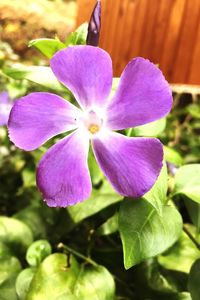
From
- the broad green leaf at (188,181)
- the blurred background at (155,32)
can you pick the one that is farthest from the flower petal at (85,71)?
the blurred background at (155,32)

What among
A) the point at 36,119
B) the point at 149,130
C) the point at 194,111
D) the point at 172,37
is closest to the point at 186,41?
the point at 172,37

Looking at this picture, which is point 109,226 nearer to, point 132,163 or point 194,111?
point 132,163

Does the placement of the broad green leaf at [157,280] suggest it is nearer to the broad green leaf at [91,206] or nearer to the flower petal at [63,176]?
the broad green leaf at [91,206]

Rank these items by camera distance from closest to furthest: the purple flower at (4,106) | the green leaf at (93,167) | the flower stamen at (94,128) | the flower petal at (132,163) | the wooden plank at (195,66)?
the flower petal at (132,163) < the flower stamen at (94,128) < the green leaf at (93,167) < the purple flower at (4,106) < the wooden plank at (195,66)

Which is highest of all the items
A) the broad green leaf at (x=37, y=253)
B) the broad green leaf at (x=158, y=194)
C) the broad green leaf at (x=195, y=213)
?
the broad green leaf at (x=158, y=194)

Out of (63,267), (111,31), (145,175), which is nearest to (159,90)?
(145,175)
